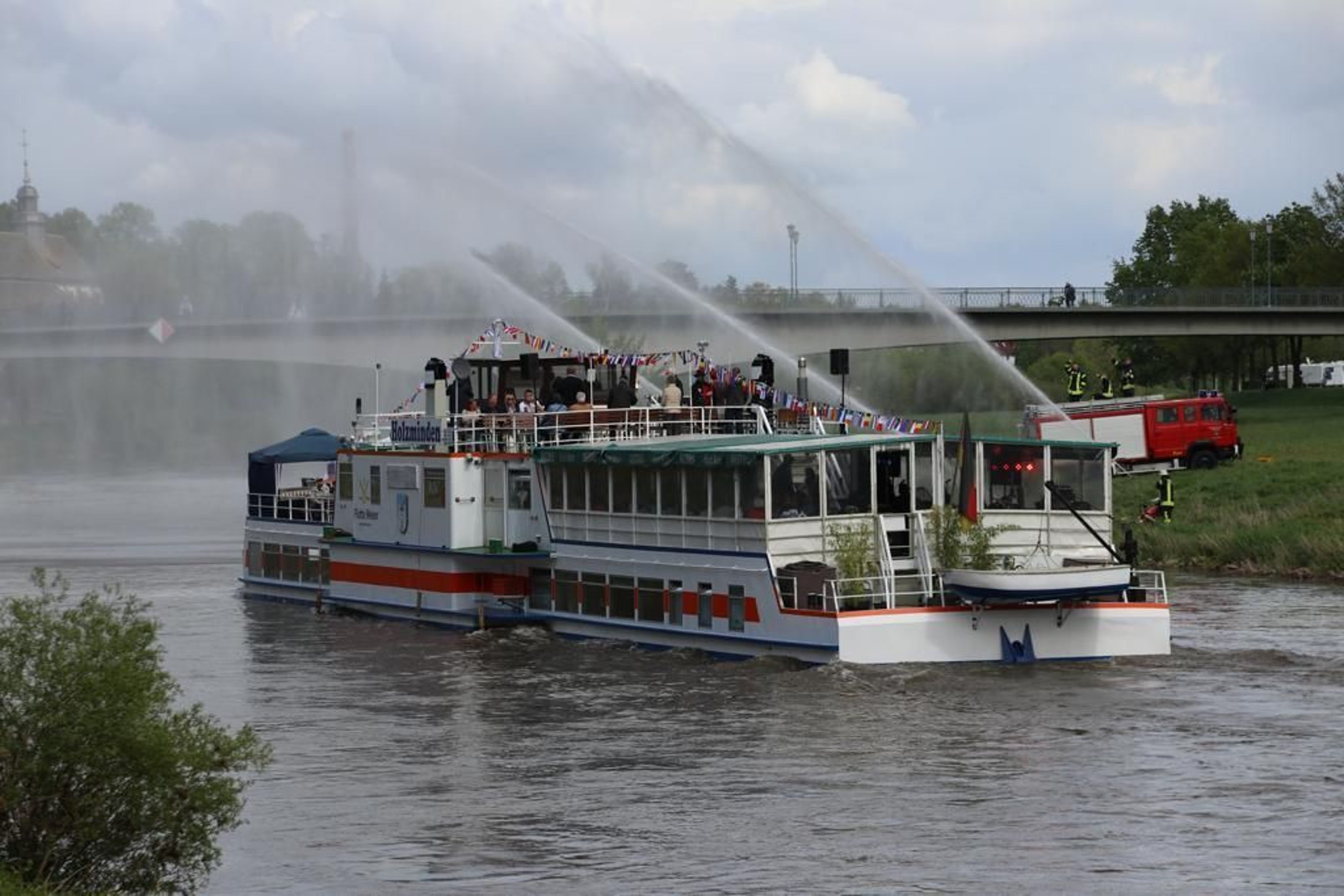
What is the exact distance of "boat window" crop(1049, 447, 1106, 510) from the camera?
138 ft

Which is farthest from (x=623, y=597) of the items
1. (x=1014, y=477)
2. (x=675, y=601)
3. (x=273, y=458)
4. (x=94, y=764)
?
(x=94, y=764)

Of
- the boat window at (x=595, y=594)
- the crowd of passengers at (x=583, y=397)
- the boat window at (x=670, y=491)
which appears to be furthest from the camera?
the crowd of passengers at (x=583, y=397)

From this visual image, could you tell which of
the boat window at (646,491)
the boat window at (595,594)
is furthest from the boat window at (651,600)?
the boat window at (646,491)

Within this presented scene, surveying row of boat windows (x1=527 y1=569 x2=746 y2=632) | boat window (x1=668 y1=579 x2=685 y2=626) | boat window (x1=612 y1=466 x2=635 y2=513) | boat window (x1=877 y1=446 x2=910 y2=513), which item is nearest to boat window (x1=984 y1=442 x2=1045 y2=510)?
boat window (x1=877 y1=446 x2=910 y2=513)

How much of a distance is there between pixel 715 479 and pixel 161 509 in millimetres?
52242

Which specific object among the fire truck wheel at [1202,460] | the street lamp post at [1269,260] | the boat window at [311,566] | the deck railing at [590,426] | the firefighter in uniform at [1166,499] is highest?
the street lamp post at [1269,260]

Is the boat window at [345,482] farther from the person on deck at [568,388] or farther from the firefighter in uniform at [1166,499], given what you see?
the firefighter in uniform at [1166,499]

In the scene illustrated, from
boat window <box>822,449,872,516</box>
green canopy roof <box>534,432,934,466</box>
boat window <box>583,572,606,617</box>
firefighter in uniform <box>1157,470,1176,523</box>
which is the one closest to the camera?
green canopy roof <box>534,432,934,466</box>

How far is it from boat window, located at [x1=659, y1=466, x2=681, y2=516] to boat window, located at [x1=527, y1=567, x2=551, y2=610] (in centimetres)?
549

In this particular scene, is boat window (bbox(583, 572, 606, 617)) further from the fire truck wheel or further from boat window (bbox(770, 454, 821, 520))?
the fire truck wheel

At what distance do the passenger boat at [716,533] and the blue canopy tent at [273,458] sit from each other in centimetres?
546

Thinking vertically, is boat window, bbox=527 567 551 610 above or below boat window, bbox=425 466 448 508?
below

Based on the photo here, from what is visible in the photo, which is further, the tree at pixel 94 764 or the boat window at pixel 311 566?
the boat window at pixel 311 566

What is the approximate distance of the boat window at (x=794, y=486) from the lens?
134 feet
